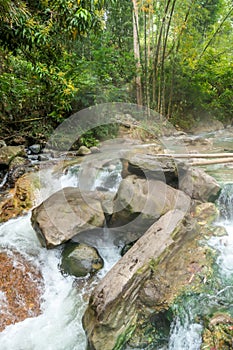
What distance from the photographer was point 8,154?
6500mm

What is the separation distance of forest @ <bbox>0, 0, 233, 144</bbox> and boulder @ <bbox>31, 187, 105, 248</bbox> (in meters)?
2.05

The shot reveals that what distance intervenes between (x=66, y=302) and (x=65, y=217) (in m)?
1.13

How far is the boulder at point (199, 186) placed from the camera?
423 centimetres

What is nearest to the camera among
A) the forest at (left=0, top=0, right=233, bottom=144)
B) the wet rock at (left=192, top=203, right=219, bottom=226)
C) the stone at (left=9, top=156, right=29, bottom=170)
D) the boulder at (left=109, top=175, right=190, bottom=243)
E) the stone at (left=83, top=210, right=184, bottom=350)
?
the stone at (left=83, top=210, right=184, bottom=350)

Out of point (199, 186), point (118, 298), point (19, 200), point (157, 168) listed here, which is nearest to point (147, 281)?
point (118, 298)

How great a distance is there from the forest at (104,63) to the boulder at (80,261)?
2797 millimetres

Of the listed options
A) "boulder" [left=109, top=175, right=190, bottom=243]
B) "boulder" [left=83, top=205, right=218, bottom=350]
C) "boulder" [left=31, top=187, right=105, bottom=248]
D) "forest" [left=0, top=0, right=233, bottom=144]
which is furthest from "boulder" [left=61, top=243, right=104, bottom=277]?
"forest" [left=0, top=0, right=233, bottom=144]

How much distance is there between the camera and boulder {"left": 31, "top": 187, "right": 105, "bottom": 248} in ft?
11.2

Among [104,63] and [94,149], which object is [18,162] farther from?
[104,63]

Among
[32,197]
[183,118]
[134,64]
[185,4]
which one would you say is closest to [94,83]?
[134,64]

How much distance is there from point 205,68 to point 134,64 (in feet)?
12.4

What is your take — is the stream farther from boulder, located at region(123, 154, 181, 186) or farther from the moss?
boulder, located at region(123, 154, 181, 186)

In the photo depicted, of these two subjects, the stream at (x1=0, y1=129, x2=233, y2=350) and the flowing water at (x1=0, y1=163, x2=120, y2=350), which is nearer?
the stream at (x1=0, y1=129, x2=233, y2=350)

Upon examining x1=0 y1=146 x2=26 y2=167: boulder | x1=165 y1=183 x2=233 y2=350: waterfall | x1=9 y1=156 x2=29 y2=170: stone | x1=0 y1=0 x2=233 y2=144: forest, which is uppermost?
x1=0 y1=0 x2=233 y2=144: forest
